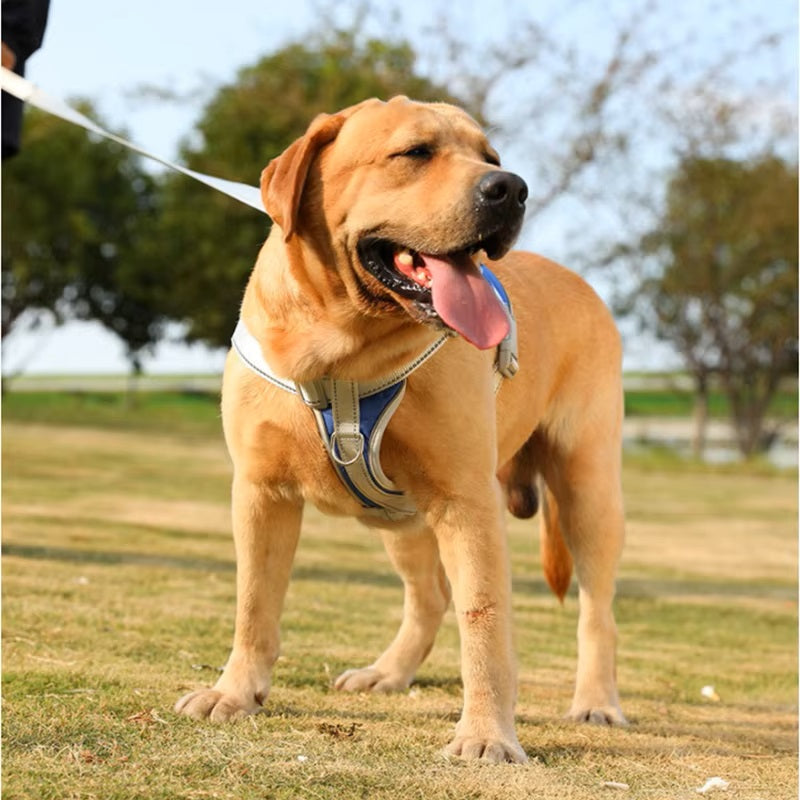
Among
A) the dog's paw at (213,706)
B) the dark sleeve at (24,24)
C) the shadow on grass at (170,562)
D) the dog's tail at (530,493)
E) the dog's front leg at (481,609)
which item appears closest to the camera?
the dog's front leg at (481,609)

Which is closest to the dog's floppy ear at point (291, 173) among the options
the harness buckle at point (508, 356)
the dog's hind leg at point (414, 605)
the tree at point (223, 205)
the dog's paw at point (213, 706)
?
the harness buckle at point (508, 356)

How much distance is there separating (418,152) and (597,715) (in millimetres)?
2111

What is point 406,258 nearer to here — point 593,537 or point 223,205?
point 593,537

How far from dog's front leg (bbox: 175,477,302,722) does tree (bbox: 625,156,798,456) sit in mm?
23341

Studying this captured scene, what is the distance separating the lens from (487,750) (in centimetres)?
351

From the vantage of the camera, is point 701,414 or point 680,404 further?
point 680,404

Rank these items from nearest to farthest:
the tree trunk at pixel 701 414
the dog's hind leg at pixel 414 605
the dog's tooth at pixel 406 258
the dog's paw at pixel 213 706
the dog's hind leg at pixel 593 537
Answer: the dog's tooth at pixel 406 258
the dog's paw at pixel 213 706
the dog's hind leg at pixel 593 537
the dog's hind leg at pixel 414 605
the tree trunk at pixel 701 414

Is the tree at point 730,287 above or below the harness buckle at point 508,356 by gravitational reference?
above

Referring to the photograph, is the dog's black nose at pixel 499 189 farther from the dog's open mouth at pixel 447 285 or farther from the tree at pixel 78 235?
the tree at pixel 78 235

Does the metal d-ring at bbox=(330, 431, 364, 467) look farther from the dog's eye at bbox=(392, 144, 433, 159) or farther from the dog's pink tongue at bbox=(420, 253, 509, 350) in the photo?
the dog's eye at bbox=(392, 144, 433, 159)

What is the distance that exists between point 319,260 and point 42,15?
94.7 inches

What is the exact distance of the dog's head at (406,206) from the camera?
330 cm

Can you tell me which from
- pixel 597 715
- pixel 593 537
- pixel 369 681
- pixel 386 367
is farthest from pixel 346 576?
pixel 386 367

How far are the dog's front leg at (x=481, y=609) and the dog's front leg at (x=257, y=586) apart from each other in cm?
58
